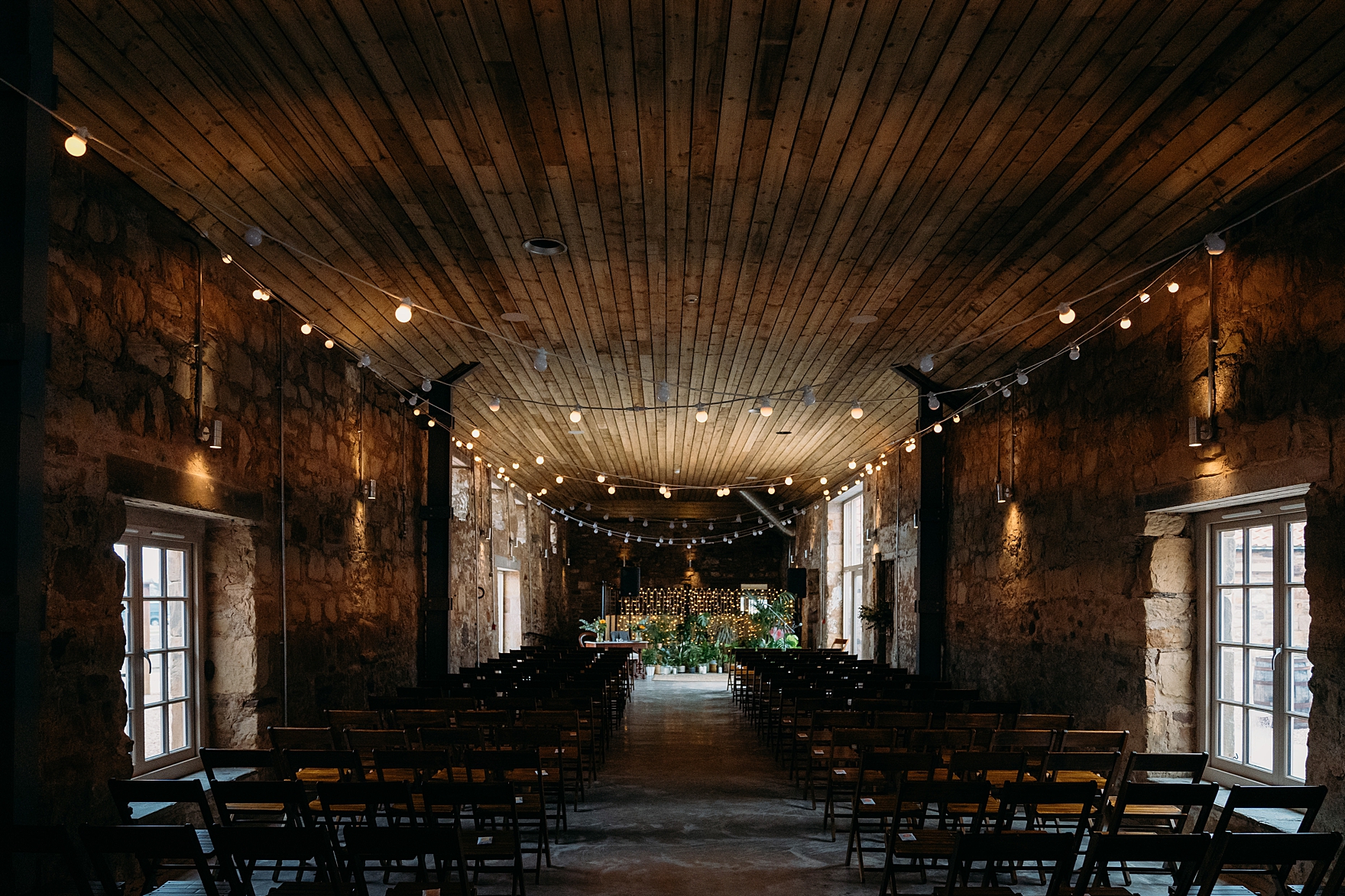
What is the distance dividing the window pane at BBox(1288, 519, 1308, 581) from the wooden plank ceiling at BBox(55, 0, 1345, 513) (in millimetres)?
1646

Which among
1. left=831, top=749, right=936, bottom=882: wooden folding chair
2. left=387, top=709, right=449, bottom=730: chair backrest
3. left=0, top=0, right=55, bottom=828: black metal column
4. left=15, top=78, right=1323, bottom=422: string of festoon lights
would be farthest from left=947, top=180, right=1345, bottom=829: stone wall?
left=0, top=0, right=55, bottom=828: black metal column

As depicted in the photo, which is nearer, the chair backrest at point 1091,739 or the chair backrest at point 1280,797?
the chair backrest at point 1280,797

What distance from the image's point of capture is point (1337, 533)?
15.0 ft

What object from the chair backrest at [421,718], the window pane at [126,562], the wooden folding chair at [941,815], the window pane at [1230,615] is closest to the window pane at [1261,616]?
the window pane at [1230,615]

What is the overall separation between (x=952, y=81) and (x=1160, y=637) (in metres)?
3.86

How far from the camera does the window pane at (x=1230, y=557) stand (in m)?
6.09

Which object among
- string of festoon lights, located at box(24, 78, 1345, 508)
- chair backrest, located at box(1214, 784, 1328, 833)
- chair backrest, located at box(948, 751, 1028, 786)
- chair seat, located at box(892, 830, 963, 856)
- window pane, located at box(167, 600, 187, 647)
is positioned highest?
string of festoon lights, located at box(24, 78, 1345, 508)

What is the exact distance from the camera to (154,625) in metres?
5.86

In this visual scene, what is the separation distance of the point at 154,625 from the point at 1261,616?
20.1 feet

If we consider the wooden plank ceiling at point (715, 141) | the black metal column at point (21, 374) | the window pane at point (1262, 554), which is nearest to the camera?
the black metal column at point (21, 374)

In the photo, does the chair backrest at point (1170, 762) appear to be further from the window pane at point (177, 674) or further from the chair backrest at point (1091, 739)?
the window pane at point (177, 674)

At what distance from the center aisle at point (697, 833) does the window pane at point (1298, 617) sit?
242 cm

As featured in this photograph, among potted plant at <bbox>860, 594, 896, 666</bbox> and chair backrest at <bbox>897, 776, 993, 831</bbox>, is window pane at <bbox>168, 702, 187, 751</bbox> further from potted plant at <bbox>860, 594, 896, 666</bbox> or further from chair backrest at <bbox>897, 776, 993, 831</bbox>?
potted plant at <bbox>860, 594, 896, 666</bbox>

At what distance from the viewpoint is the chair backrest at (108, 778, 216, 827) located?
380cm
